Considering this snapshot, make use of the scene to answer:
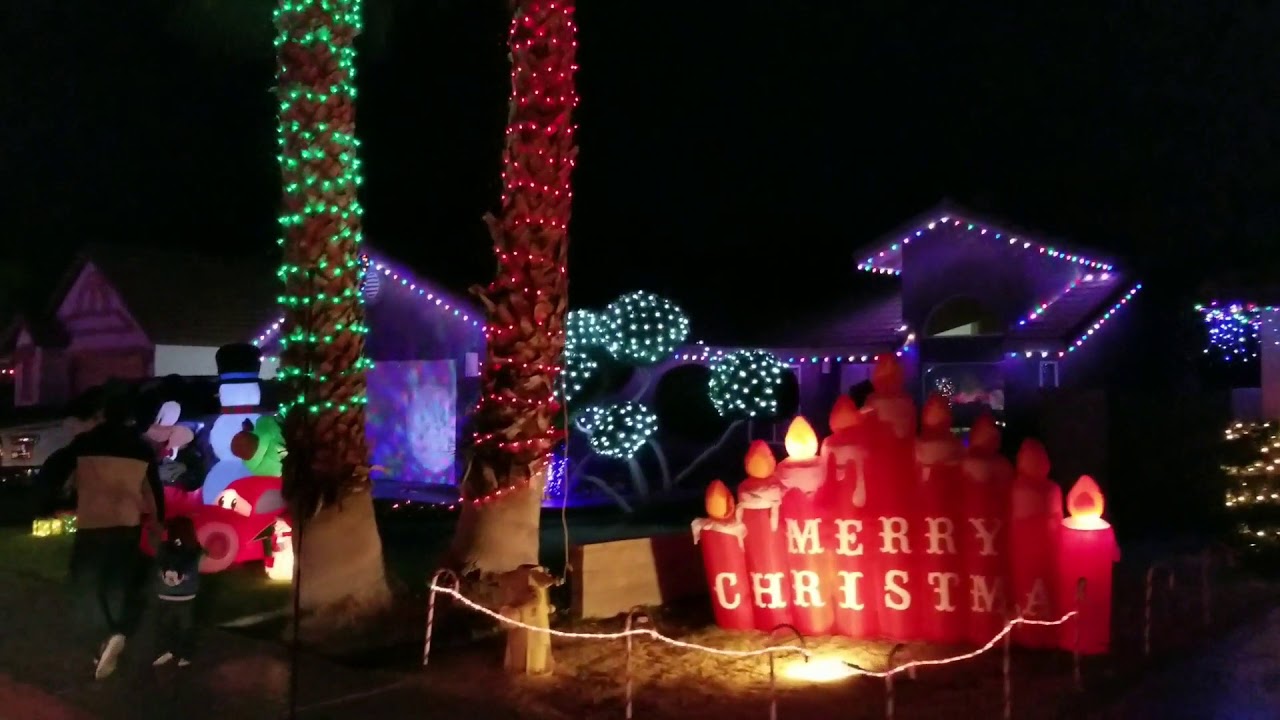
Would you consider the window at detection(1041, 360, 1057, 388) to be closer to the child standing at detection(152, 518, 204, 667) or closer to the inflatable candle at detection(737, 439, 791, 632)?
the inflatable candle at detection(737, 439, 791, 632)

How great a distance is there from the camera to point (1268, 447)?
11.7m

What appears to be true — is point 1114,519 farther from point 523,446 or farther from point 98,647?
point 98,647

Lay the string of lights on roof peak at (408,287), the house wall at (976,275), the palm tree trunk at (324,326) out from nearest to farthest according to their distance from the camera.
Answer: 1. the palm tree trunk at (324,326)
2. the house wall at (976,275)
3. the string of lights on roof peak at (408,287)

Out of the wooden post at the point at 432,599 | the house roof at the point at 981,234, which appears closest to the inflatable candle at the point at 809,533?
the wooden post at the point at 432,599

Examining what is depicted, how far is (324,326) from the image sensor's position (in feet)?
28.7

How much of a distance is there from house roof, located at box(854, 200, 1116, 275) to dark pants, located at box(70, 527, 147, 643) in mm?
14199

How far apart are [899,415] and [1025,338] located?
1032 cm

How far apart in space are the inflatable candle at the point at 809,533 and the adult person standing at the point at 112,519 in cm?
459

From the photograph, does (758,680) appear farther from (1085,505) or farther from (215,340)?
(215,340)

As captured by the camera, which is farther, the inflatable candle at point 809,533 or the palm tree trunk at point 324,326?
the palm tree trunk at point 324,326

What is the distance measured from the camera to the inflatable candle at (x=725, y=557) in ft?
27.6

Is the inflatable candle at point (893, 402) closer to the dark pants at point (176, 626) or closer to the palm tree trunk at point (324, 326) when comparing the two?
the palm tree trunk at point (324, 326)

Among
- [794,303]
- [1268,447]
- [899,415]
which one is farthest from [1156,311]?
[899,415]

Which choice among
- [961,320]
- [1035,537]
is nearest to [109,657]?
[1035,537]
